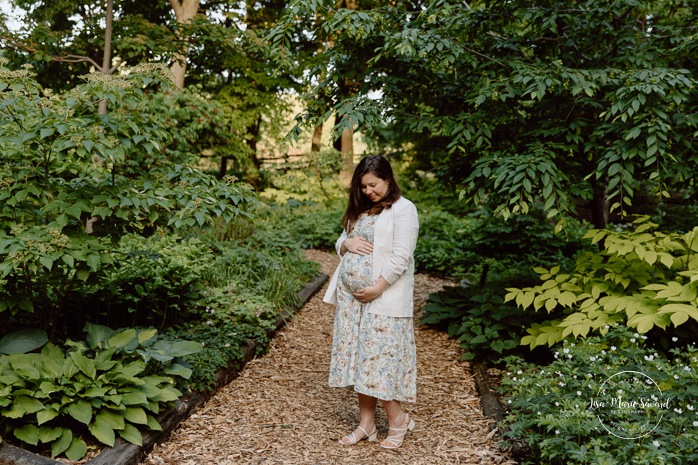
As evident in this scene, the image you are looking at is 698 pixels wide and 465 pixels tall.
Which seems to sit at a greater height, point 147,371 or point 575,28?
point 575,28

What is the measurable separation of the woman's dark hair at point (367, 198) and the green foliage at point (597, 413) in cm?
140

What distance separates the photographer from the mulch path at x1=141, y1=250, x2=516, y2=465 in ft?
11.2

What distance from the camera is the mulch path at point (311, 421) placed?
3.41 meters

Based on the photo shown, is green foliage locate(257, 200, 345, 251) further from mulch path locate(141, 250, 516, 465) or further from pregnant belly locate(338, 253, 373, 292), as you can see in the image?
pregnant belly locate(338, 253, 373, 292)

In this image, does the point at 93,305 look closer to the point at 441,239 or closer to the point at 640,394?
the point at 640,394

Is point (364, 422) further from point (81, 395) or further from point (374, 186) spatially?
point (81, 395)

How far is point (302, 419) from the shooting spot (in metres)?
3.96

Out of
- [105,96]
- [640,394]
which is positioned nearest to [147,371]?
[105,96]

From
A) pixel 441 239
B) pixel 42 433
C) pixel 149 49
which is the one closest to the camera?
pixel 42 433

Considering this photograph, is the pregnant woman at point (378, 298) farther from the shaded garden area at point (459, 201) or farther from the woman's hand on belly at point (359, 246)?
the shaded garden area at point (459, 201)

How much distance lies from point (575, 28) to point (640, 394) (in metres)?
3.14

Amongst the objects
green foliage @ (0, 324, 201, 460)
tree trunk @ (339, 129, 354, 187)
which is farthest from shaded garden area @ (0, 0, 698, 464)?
tree trunk @ (339, 129, 354, 187)

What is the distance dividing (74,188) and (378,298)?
6.98 feet

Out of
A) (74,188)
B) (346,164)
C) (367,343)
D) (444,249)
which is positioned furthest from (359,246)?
(346,164)
